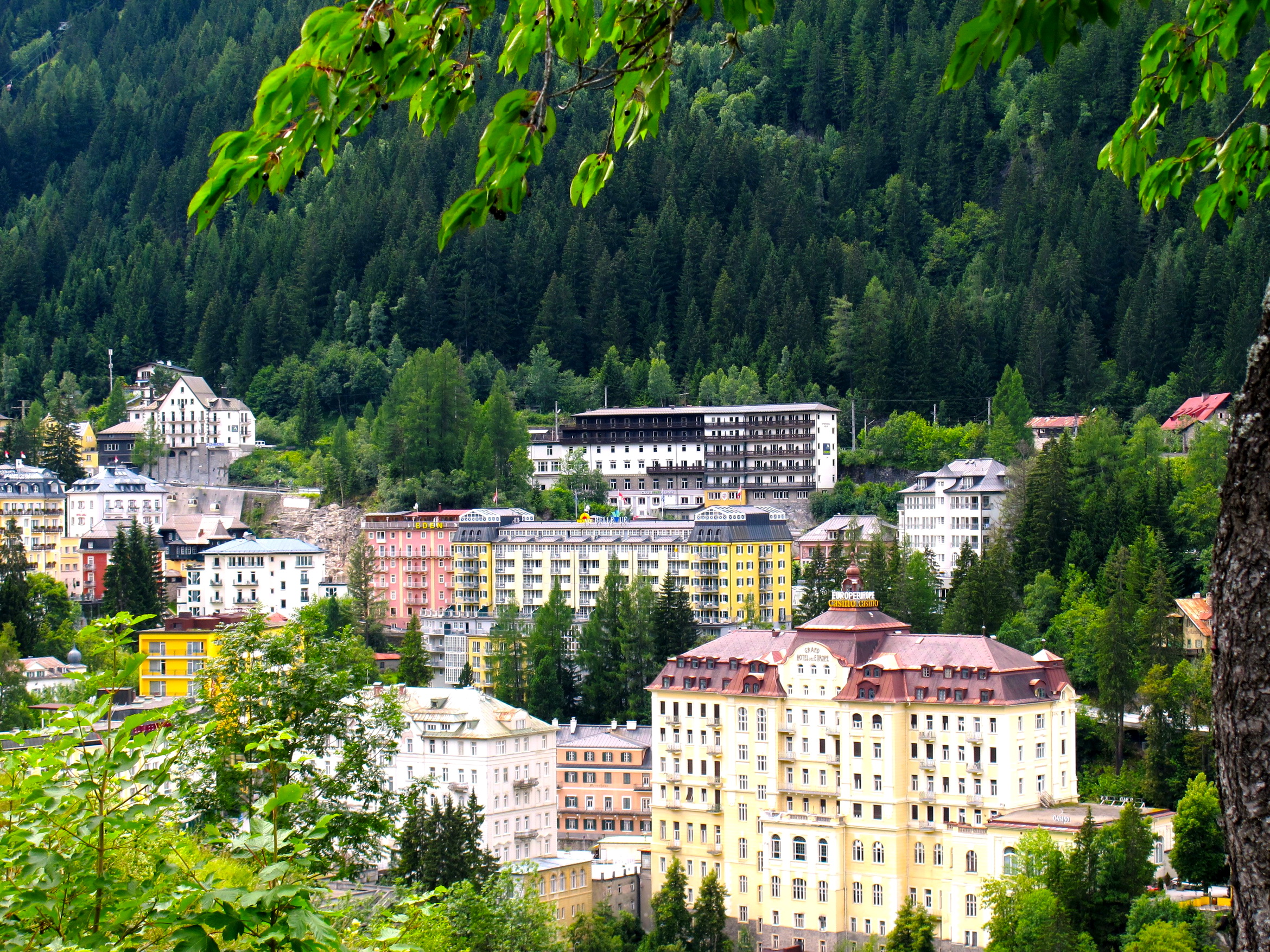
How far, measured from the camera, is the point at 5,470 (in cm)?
11862

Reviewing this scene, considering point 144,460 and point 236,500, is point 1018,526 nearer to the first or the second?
point 236,500

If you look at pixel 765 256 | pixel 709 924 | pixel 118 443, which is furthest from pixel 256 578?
pixel 765 256

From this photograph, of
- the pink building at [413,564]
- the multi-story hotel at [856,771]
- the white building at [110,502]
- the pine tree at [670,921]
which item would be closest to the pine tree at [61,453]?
the white building at [110,502]

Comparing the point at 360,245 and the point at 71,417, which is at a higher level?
the point at 360,245

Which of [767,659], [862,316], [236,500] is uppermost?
[862,316]

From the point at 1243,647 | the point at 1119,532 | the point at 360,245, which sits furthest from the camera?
the point at 360,245

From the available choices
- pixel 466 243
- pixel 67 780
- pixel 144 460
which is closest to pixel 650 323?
pixel 466 243

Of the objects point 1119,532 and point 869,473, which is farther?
point 869,473

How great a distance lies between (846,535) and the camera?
98312 millimetres

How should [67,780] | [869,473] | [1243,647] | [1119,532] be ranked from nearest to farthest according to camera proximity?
[1243,647]
[67,780]
[1119,532]
[869,473]

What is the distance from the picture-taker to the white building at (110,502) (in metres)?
117

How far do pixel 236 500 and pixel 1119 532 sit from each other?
6181 cm

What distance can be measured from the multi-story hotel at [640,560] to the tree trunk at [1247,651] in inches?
3368

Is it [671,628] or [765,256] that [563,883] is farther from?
[765,256]
